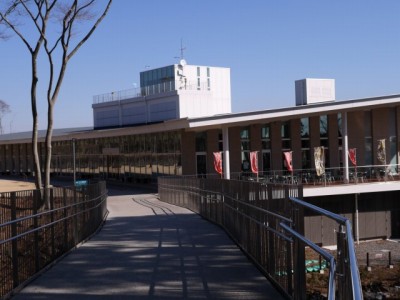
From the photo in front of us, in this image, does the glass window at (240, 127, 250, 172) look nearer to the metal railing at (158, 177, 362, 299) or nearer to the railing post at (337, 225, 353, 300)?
the metal railing at (158, 177, 362, 299)

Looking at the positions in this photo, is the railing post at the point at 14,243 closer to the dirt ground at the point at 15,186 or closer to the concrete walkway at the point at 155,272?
the concrete walkway at the point at 155,272

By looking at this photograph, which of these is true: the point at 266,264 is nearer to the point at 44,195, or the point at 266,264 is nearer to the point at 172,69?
the point at 44,195

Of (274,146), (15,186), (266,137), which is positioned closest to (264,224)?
(266,137)

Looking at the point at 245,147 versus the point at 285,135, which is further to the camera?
the point at 285,135

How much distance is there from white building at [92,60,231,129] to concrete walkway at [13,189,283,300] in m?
31.2

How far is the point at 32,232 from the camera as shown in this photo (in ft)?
30.4

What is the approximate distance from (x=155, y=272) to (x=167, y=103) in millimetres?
41567

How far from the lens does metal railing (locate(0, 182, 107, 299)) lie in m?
8.13

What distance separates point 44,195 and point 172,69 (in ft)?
202

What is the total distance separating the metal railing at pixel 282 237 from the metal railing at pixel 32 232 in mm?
3351

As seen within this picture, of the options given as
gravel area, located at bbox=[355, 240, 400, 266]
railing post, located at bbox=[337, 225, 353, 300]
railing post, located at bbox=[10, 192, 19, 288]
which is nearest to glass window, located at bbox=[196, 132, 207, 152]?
gravel area, located at bbox=[355, 240, 400, 266]

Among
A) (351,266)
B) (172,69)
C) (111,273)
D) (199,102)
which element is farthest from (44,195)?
(172,69)

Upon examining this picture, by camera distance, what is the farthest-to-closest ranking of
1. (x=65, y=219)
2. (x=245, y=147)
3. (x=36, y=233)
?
(x=245, y=147) → (x=65, y=219) → (x=36, y=233)

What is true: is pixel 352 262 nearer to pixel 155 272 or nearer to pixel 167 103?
pixel 155 272
